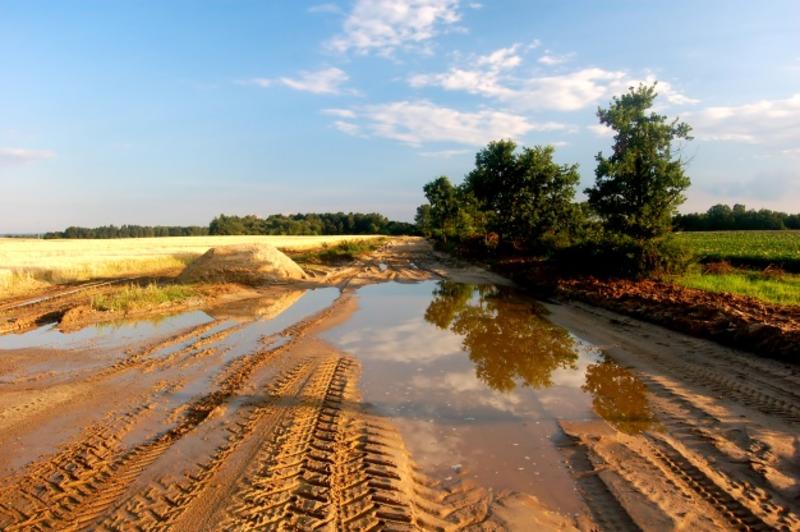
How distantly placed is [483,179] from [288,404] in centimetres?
2414

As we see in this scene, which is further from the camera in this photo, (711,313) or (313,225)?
(313,225)

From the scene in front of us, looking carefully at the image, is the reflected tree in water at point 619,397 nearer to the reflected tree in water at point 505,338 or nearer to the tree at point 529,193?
the reflected tree in water at point 505,338

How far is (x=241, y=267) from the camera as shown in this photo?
2031cm

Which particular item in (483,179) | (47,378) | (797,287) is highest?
(483,179)

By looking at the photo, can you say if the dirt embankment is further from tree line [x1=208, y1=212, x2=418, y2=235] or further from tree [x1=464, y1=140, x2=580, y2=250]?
tree line [x1=208, y1=212, x2=418, y2=235]

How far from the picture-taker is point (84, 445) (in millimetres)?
4898

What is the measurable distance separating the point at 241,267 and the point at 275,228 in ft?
307

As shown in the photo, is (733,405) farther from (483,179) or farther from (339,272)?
(483,179)

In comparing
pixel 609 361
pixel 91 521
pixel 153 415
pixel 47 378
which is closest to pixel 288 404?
pixel 153 415

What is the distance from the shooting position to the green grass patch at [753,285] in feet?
35.4

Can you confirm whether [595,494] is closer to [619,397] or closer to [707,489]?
[707,489]

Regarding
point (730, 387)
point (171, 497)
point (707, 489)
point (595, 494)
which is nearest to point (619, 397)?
point (730, 387)

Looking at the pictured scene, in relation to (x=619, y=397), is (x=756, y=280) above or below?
above

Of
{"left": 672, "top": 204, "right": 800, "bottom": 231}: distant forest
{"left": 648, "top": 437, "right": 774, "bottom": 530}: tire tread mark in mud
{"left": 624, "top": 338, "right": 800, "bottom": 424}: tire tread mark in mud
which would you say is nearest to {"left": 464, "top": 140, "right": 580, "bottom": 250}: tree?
{"left": 624, "top": 338, "right": 800, "bottom": 424}: tire tread mark in mud
